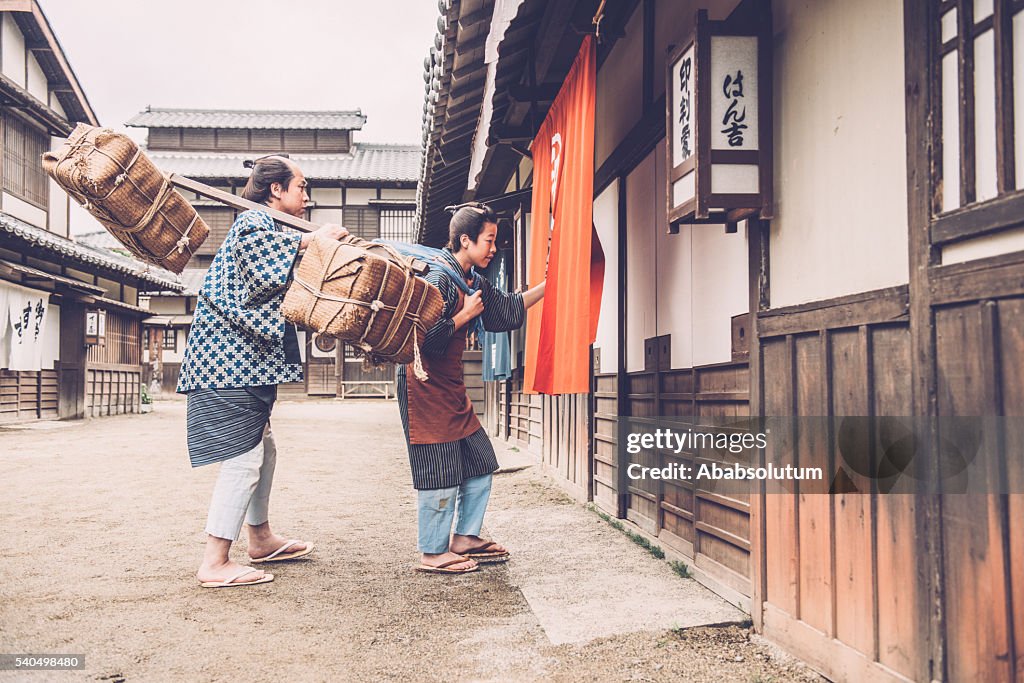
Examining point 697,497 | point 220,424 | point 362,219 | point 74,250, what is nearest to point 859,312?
point 697,497

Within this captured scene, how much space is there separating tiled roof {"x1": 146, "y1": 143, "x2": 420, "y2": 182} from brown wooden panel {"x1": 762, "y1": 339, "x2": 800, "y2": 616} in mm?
28708

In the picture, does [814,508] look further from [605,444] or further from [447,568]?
[605,444]

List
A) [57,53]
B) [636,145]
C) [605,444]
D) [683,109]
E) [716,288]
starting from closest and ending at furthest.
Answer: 1. [683,109]
2. [716,288]
3. [636,145]
4. [605,444]
5. [57,53]

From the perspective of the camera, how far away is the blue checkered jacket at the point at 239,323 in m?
3.73

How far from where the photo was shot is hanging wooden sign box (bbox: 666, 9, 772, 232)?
3045 millimetres

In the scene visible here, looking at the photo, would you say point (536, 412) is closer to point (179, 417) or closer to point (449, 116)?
point (449, 116)

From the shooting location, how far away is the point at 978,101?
200 centimetres

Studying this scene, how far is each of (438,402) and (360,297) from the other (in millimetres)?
1094

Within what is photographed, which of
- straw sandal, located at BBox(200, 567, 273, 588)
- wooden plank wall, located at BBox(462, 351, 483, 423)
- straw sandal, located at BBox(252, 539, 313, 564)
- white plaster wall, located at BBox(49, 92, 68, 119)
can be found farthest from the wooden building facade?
white plaster wall, located at BBox(49, 92, 68, 119)

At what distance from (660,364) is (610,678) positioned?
2278 mm

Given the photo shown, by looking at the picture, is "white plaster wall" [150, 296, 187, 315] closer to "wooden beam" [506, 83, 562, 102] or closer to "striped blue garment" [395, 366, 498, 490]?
"wooden beam" [506, 83, 562, 102]

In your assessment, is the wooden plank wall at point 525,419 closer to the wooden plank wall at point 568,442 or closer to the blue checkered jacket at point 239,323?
the wooden plank wall at point 568,442

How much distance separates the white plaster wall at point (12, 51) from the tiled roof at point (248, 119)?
1696cm

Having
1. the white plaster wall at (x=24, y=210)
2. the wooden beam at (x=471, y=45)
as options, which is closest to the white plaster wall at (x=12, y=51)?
the white plaster wall at (x=24, y=210)
